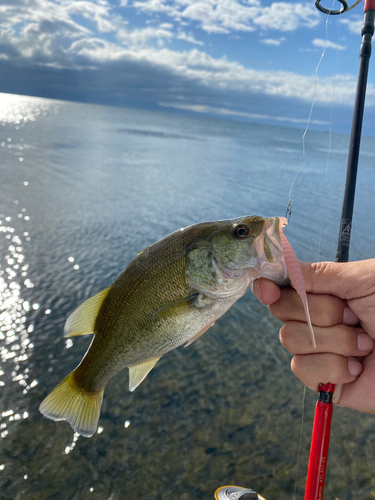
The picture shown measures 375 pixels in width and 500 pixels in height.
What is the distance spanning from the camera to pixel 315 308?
2.31m

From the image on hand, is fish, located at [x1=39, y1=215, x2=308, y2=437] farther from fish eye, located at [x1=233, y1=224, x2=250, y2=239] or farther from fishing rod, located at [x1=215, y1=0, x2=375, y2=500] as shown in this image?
fishing rod, located at [x1=215, y1=0, x2=375, y2=500]

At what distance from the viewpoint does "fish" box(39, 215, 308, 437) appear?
201 cm

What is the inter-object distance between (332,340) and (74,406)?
1.74 m

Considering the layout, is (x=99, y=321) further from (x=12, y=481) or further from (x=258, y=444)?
(x=258, y=444)

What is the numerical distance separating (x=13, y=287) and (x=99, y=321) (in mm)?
5998

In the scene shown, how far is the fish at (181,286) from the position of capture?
6.58 feet

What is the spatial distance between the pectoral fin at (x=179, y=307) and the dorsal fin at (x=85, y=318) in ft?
1.39

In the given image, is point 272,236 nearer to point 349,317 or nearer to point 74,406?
point 349,317

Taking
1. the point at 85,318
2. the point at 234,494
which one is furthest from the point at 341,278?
the point at 234,494

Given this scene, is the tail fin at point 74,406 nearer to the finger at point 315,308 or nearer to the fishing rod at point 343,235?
the finger at point 315,308

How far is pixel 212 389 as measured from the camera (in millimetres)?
5371

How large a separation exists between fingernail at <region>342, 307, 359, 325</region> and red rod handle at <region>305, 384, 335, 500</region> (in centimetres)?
46

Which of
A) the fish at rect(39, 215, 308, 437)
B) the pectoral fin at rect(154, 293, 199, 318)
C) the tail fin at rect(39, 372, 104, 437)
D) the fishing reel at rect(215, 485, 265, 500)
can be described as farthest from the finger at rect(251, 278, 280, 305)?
the fishing reel at rect(215, 485, 265, 500)

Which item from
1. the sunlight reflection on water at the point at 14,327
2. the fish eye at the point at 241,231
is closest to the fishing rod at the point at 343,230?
the fish eye at the point at 241,231
